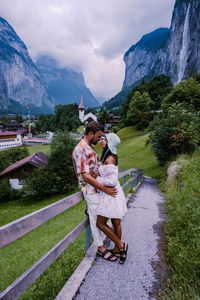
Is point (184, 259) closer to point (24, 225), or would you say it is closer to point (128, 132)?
point (24, 225)

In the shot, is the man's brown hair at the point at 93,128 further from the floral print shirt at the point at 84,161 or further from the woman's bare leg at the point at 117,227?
the woman's bare leg at the point at 117,227

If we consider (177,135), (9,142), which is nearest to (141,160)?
(177,135)

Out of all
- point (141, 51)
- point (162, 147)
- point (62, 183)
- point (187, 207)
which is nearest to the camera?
point (187, 207)

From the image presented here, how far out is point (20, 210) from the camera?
17562mm

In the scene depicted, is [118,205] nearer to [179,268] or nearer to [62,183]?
[179,268]

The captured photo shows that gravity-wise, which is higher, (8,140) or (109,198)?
(8,140)

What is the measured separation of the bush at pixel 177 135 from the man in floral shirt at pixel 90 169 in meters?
9.39

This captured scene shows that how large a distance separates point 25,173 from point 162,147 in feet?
62.9

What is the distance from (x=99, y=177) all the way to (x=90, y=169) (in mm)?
171

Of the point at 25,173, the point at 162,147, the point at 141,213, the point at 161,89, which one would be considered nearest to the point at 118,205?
the point at 141,213

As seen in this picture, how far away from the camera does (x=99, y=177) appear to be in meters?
→ 2.45

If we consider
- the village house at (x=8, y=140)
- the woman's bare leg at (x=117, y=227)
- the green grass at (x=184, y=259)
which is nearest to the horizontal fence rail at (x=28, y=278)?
the woman's bare leg at (x=117, y=227)

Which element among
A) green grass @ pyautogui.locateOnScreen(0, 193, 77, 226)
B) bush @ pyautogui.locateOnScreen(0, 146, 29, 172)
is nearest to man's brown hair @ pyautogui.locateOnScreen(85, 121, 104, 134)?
green grass @ pyautogui.locateOnScreen(0, 193, 77, 226)

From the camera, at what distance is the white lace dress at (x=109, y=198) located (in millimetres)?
2387
